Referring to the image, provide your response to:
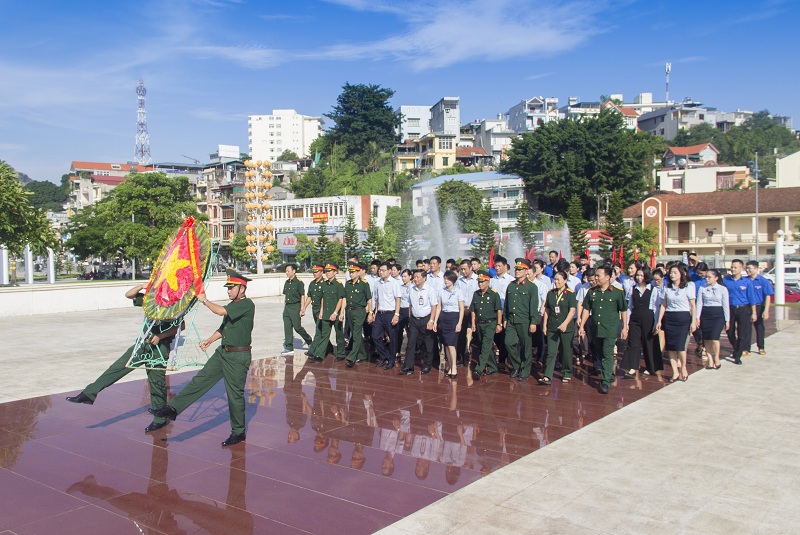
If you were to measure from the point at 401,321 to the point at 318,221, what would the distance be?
4955cm

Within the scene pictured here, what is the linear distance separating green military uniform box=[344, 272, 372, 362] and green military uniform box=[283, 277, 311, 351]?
106cm

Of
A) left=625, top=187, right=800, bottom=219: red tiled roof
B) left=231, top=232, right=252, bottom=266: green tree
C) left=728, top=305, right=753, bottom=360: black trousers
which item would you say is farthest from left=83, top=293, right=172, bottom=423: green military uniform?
left=231, top=232, right=252, bottom=266: green tree

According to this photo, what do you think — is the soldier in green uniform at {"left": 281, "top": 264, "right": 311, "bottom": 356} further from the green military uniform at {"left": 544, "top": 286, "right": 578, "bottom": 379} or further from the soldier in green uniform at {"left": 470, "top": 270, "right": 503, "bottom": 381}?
the green military uniform at {"left": 544, "top": 286, "right": 578, "bottom": 379}

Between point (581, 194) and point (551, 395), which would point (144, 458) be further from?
point (581, 194)

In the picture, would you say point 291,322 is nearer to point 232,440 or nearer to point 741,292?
point 232,440

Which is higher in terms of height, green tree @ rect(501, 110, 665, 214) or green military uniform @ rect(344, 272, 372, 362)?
green tree @ rect(501, 110, 665, 214)

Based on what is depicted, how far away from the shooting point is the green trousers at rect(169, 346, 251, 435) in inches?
237

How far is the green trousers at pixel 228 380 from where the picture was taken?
19.7 feet

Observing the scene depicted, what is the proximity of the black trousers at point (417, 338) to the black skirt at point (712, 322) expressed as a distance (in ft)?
13.0

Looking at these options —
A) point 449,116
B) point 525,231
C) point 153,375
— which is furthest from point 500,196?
point 153,375

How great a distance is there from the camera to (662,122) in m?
92.2

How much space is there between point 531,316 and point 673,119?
9182 centimetres

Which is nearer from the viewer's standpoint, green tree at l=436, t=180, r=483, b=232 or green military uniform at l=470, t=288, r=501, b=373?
green military uniform at l=470, t=288, r=501, b=373

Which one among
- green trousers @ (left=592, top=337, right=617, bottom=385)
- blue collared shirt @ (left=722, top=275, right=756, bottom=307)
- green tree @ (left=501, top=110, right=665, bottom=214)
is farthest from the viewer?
green tree @ (left=501, top=110, right=665, bottom=214)
